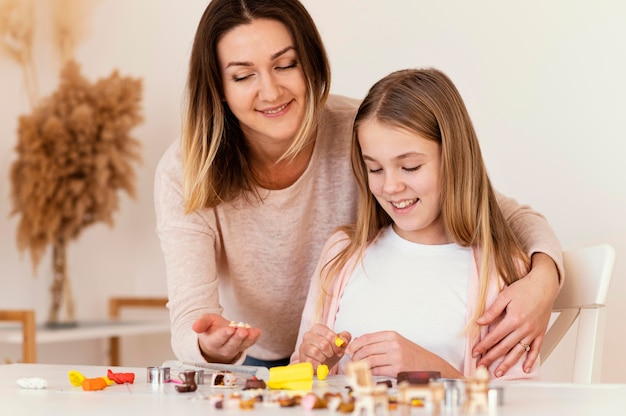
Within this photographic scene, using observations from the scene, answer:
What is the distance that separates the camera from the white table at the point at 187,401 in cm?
90

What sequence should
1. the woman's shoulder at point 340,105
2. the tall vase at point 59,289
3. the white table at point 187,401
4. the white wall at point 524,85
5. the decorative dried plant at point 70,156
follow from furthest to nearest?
the tall vase at point 59,289
the decorative dried plant at point 70,156
the white wall at point 524,85
the woman's shoulder at point 340,105
the white table at point 187,401

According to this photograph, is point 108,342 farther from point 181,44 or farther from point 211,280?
point 211,280

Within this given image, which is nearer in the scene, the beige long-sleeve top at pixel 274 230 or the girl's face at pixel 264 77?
the girl's face at pixel 264 77

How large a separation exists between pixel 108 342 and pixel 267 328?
146 centimetres

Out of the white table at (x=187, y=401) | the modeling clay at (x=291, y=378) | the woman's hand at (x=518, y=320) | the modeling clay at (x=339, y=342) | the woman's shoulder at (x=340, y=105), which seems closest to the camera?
the white table at (x=187, y=401)

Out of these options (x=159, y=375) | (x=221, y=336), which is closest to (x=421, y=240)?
(x=221, y=336)

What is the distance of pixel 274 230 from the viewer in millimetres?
1725

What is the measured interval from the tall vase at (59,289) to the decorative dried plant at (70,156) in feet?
0.05

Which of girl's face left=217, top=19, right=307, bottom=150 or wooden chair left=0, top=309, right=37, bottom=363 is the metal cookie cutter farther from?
wooden chair left=0, top=309, right=37, bottom=363

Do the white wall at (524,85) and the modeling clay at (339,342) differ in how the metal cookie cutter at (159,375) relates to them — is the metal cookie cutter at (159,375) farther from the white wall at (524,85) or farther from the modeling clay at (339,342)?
the white wall at (524,85)

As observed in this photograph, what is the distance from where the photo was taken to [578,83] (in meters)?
2.24

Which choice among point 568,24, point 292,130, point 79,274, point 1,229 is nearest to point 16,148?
point 1,229

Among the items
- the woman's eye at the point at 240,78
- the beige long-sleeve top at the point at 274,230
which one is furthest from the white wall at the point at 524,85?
the woman's eye at the point at 240,78

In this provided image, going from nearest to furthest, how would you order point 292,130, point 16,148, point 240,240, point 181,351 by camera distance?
point 181,351 < point 292,130 < point 240,240 < point 16,148
